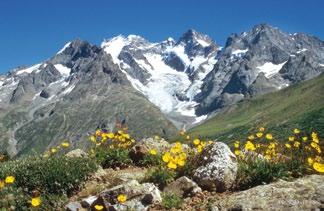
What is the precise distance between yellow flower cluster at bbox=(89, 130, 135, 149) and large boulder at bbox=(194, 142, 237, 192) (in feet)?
12.8

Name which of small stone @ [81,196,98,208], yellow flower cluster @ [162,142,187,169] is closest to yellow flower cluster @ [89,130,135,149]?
yellow flower cluster @ [162,142,187,169]

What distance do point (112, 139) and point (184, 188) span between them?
4978 mm

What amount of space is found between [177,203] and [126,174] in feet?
11.4

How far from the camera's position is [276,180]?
13914 mm

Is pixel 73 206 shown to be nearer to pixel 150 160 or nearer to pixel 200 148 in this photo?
pixel 200 148

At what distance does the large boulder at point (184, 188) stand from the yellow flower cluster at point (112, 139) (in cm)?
376

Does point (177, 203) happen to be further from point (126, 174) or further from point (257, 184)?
point (126, 174)

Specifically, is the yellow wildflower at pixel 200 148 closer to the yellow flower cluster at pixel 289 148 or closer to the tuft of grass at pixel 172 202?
the yellow flower cluster at pixel 289 148

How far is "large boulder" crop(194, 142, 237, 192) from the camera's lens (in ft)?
48.2

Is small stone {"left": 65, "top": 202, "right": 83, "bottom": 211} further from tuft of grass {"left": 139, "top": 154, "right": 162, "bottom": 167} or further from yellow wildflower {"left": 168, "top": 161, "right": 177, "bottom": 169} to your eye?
tuft of grass {"left": 139, "top": 154, "right": 162, "bottom": 167}

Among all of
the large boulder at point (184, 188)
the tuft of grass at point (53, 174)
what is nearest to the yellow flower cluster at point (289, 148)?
the large boulder at point (184, 188)

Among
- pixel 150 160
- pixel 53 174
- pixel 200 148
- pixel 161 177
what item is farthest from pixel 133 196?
pixel 150 160

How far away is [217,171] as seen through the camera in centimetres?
1473

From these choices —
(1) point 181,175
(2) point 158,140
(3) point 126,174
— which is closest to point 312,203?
(1) point 181,175
